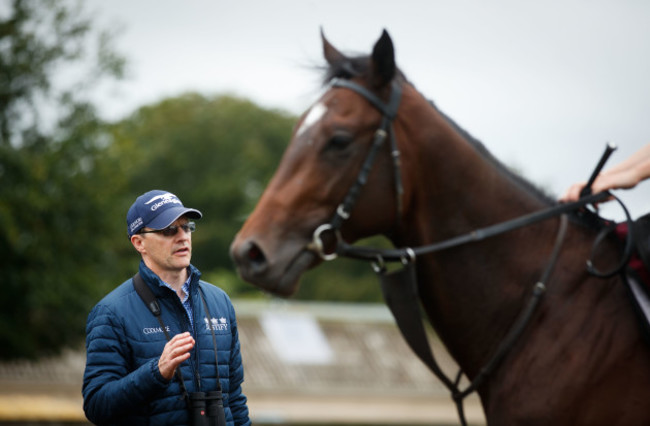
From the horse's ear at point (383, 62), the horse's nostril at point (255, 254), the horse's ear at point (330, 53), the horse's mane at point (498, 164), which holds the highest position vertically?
the horse's ear at point (330, 53)

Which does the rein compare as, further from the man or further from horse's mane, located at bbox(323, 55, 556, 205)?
the man

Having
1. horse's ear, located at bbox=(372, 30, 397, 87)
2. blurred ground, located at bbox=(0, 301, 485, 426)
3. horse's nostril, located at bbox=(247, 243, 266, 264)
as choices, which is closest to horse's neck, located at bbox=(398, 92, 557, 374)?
horse's ear, located at bbox=(372, 30, 397, 87)

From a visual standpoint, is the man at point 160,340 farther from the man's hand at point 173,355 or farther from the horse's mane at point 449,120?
the horse's mane at point 449,120

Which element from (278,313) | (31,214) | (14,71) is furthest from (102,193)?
(278,313)

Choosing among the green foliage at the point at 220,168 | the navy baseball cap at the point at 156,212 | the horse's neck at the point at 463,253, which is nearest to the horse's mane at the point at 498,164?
the horse's neck at the point at 463,253

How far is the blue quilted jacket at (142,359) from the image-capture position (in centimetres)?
368

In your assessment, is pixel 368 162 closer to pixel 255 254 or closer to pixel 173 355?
pixel 255 254

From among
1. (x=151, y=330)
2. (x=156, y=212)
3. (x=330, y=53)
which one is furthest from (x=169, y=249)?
(x=330, y=53)

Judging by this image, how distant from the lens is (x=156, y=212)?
159 inches

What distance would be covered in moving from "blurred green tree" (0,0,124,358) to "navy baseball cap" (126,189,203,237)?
52.0ft

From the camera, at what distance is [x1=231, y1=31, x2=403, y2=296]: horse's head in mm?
3707

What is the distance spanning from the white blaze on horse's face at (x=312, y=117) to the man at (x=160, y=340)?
712 mm

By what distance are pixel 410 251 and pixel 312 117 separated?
805mm

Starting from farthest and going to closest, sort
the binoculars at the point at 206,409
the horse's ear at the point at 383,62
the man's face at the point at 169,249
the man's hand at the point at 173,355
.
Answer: the man's face at the point at 169,249
the horse's ear at the point at 383,62
the binoculars at the point at 206,409
the man's hand at the point at 173,355
